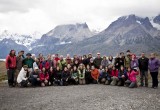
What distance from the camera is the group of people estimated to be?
26.2 meters

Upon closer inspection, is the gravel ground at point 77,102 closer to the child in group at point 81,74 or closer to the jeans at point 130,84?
the jeans at point 130,84

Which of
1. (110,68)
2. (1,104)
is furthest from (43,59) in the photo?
(1,104)

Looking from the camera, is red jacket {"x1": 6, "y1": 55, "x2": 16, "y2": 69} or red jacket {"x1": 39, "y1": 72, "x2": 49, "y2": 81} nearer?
red jacket {"x1": 6, "y1": 55, "x2": 16, "y2": 69}

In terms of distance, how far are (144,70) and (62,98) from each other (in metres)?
9.26

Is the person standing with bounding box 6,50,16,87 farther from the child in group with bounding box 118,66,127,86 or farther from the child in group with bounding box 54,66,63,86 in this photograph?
the child in group with bounding box 118,66,127,86

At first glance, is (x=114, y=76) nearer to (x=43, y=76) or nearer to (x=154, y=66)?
(x=154, y=66)

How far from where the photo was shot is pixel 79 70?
28.9 m

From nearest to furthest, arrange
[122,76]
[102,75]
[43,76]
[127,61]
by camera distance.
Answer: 1. [122,76]
2. [127,61]
3. [43,76]
4. [102,75]

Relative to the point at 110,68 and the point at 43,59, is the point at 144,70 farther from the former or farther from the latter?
the point at 43,59

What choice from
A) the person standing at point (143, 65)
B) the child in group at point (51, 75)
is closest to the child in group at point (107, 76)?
the person standing at point (143, 65)

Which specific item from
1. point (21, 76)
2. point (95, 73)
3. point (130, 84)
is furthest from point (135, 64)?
point (21, 76)

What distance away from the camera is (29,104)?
695 inches

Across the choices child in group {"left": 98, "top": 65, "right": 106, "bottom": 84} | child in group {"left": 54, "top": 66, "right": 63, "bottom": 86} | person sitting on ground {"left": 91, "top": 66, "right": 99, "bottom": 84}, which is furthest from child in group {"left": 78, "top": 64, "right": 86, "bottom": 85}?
child in group {"left": 54, "top": 66, "right": 63, "bottom": 86}

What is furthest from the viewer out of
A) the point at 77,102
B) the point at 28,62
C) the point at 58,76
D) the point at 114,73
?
the point at 58,76
